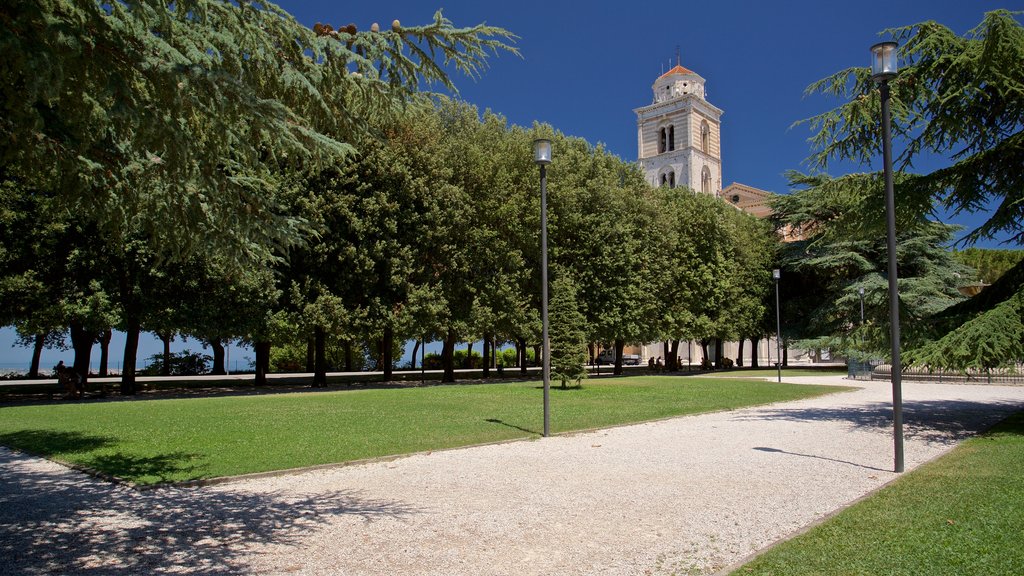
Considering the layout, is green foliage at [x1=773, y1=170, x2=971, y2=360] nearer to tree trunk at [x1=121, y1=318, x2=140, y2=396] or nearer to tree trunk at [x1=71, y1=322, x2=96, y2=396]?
tree trunk at [x1=121, y1=318, x2=140, y2=396]

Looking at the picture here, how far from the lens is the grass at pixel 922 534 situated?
15.7 feet

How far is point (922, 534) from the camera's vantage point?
560 cm

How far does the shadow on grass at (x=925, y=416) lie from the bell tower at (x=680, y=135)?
59.3 metres

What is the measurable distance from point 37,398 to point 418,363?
148 feet

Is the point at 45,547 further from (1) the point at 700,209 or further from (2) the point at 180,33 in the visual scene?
(1) the point at 700,209

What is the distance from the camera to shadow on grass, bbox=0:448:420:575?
5.23 m

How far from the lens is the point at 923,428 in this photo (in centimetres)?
1379

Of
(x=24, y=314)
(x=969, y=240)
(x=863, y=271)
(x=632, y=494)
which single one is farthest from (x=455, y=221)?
(x=863, y=271)

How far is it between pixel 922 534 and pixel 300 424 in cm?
1165

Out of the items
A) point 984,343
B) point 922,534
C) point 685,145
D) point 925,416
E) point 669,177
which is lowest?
point 925,416

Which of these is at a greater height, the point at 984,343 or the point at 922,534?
the point at 984,343

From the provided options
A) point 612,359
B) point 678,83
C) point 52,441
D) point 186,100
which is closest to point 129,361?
point 52,441

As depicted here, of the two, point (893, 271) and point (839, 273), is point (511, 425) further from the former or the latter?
point (839, 273)

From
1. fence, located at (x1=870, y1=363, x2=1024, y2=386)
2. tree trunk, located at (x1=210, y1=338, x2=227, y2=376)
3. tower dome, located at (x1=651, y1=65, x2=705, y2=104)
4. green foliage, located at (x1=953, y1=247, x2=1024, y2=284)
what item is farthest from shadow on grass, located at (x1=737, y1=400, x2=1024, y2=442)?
tower dome, located at (x1=651, y1=65, x2=705, y2=104)
